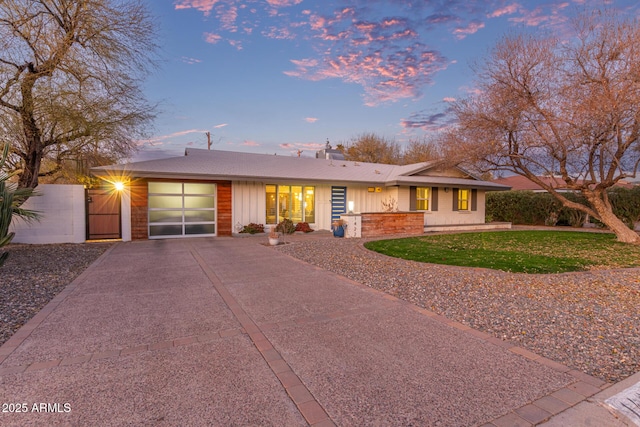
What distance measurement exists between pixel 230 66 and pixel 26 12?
20.8 ft

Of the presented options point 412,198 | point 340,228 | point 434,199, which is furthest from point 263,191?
point 434,199

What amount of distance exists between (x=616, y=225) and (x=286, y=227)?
13189mm

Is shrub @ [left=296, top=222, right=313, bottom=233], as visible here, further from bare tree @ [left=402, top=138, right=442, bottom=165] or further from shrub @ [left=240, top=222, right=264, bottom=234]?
bare tree @ [left=402, top=138, right=442, bottom=165]

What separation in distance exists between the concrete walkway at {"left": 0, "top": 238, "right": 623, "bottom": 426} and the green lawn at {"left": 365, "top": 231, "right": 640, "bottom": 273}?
4101mm

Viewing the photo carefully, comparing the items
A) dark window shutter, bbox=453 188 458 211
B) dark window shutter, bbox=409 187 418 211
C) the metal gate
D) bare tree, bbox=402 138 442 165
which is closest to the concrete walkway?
the metal gate

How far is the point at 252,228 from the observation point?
13.7m

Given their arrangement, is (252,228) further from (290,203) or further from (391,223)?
(391,223)

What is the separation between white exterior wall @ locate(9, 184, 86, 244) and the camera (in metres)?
10.7

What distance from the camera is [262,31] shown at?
11.8 m

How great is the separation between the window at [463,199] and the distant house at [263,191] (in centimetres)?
6

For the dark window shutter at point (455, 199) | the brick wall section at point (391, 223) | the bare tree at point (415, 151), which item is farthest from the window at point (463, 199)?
the bare tree at point (415, 151)

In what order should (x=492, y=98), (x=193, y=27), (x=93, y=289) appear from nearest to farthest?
(x=93, y=289) < (x=193, y=27) < (x=492, y=98)

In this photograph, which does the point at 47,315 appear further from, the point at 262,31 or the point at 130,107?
the point at 262,31

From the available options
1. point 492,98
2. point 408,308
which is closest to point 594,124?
point 492,98
